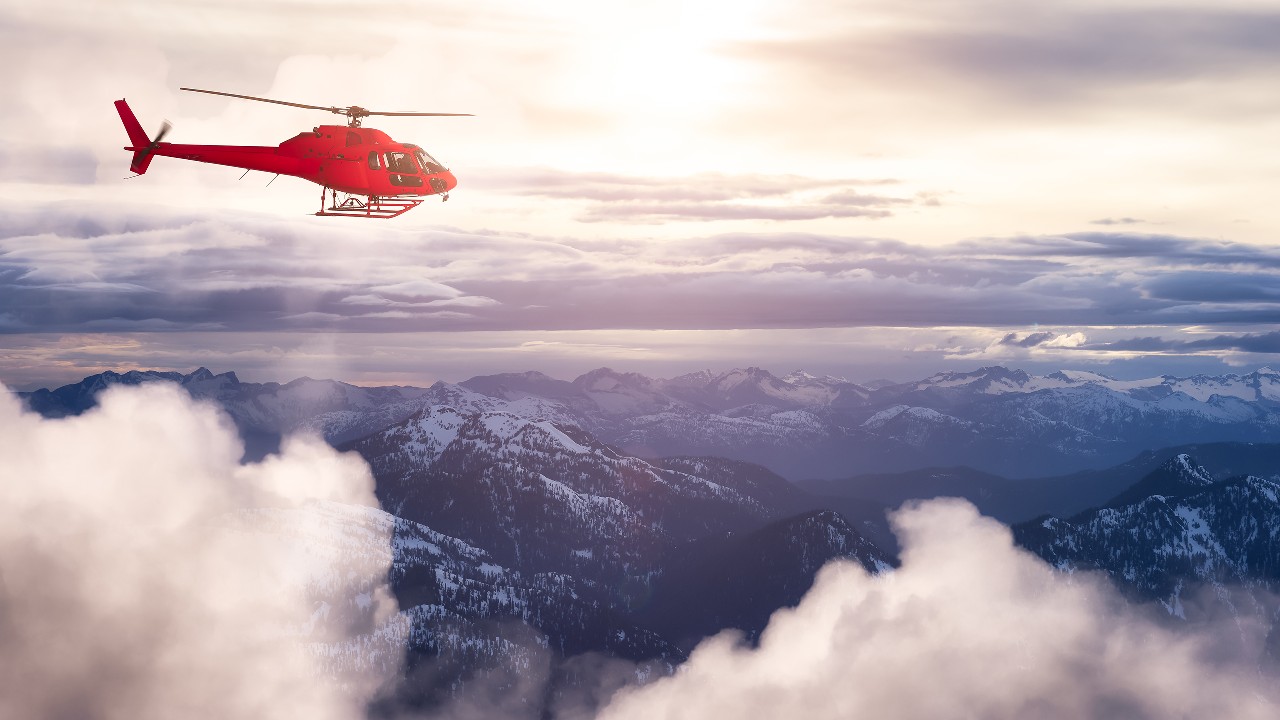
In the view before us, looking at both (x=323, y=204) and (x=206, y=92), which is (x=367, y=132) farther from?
(x=206, y=92)

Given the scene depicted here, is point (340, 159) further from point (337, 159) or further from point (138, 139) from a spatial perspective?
point (138, 139)

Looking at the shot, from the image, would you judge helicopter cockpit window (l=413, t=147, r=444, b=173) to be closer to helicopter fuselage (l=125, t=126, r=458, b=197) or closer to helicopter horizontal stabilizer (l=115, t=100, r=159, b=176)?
helicopter fuselage (l=125, t=126, r=458, b=197)

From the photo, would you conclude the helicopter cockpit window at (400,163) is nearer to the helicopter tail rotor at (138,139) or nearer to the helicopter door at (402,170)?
the helicopter door at (402,170)

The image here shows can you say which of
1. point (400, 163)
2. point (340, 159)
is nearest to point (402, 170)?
point (400, 163)

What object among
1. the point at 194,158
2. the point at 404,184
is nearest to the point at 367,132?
the point at 404,184

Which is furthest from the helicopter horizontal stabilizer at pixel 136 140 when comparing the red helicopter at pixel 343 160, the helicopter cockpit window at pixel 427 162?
the helicopter cockpit window at pixel 427 162

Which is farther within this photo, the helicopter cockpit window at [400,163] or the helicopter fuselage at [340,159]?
the helicopter cockpit window at [400,163]


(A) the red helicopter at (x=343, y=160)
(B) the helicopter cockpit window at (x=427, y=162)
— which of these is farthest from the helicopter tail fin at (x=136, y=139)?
(B) the helicopter cockpit window at (x=427, y=162)

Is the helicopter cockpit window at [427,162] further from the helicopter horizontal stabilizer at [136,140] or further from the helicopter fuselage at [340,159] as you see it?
the helicopter horizontal stabilizer at [136,140]
